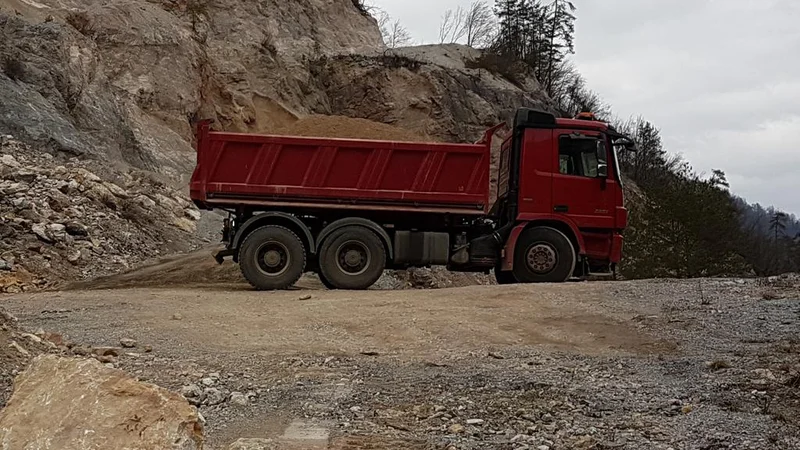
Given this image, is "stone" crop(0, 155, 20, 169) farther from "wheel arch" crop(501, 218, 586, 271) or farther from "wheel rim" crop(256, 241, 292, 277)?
"wheel arch" crop(501, 218, 586, 271)

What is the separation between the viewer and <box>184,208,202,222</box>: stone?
20144mm

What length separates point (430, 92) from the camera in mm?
37188

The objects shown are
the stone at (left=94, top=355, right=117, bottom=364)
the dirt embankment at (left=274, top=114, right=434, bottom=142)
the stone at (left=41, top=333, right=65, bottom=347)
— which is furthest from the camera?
the dirt embankment at (left=274, top=114, right=434, bottom=142)

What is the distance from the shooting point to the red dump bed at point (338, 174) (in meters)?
12.1

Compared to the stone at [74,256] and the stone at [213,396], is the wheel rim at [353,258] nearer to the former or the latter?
the stone at [74,256]

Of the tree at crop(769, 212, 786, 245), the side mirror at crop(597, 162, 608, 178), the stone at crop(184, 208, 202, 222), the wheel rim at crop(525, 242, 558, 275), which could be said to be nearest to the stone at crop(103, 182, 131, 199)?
the stone at crop(184, 208, 202, 222)

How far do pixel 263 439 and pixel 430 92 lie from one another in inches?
1308

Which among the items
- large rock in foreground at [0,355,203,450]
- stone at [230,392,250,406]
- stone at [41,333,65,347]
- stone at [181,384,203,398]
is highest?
large rock in foreground at [0,355,203,450]

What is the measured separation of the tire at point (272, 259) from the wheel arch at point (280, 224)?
111 millimetres

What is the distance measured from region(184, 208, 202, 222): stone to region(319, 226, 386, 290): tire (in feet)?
29.3

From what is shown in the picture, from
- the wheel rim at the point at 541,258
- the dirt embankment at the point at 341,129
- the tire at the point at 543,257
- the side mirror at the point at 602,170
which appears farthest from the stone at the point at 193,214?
the dirt embankment at the point at 341,129

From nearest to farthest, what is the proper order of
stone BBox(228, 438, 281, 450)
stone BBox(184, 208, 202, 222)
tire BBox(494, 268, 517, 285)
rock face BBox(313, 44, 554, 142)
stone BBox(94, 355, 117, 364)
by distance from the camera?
stone BBox(228, 438, 281, 450), stone BBox(94, 355, 117, 364), tire BBox(494, 268, 517, 285), stone BBox(184, 208, 202, 222), rock face BBox(313, 44, 554, 142)

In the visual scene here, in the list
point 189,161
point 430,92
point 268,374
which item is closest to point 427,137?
point 430,92

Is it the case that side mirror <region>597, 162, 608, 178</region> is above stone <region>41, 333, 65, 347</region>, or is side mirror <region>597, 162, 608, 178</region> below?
above
